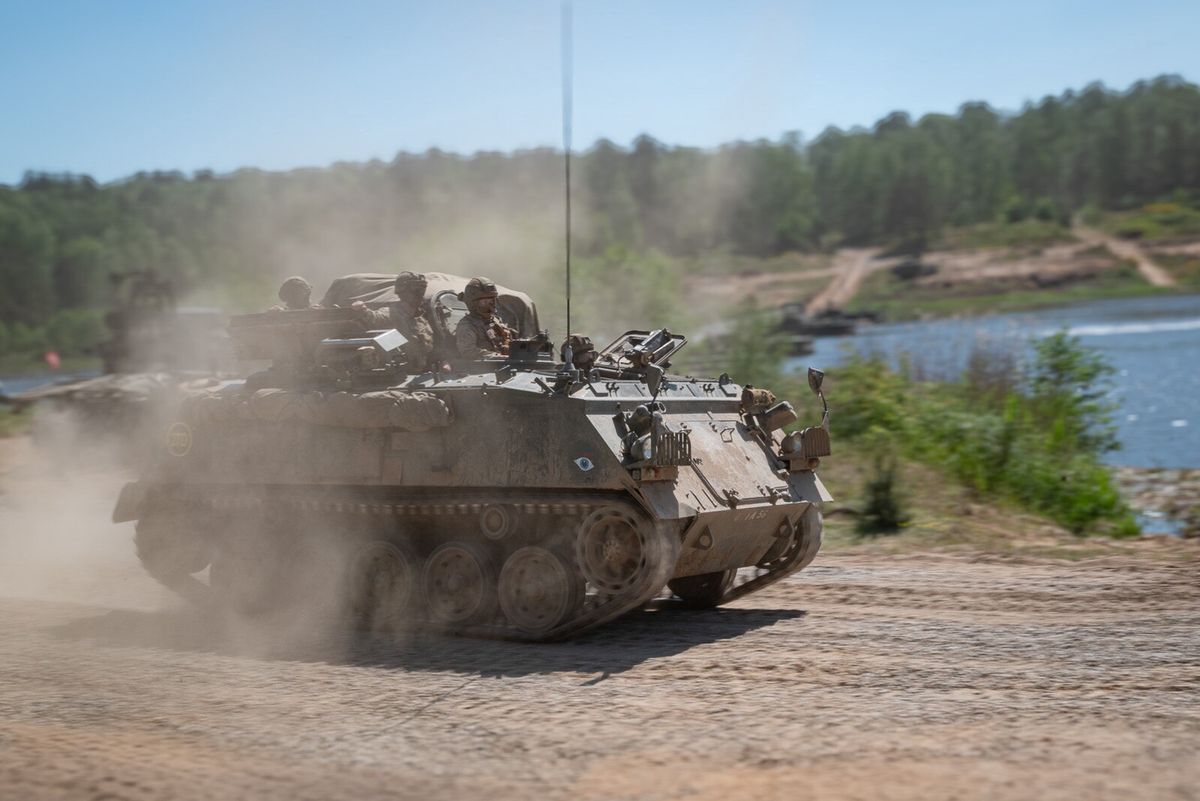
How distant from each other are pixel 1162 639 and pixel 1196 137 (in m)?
74.1

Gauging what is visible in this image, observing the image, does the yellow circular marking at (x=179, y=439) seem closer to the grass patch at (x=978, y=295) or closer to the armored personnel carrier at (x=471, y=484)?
the armored personnel carrier at (x=471, y=484)

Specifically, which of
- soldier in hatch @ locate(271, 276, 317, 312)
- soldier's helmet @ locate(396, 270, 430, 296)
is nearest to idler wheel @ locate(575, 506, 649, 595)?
soldier's helmet @ locate(396, 270, 430, 296)

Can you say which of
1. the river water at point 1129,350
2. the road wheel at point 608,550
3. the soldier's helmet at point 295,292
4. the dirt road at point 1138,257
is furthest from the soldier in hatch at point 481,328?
the dirt road at point 1138,257

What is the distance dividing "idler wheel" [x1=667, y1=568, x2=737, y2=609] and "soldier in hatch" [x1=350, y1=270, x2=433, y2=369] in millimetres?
2855

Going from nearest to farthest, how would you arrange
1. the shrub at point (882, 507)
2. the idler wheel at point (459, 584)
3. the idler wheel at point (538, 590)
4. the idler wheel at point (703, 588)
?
the idler wheel at point (538, 590) → the idler wheel at point (459, 584) → the idler wheel at point (703, 588) → the shrub at point (882, 507)

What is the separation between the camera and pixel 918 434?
61.6ft

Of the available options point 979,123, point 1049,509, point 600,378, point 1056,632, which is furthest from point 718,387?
point 979,123

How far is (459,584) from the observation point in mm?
10336

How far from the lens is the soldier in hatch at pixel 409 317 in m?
11.1

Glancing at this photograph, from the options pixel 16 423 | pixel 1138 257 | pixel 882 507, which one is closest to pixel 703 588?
pixel 882 507

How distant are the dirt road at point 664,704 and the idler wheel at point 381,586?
1.99 feet

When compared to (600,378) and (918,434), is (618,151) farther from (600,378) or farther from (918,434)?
(600,378)

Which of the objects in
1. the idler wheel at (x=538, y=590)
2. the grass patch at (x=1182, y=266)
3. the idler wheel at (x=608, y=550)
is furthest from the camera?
the grass patch at (x=1182, y=266)

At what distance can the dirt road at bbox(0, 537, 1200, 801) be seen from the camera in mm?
6215
